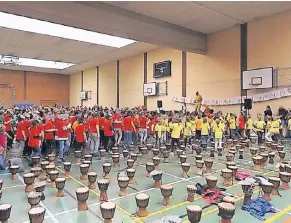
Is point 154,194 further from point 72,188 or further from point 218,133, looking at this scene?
point 218,133

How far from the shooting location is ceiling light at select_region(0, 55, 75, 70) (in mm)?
21791

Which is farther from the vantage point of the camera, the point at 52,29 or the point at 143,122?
the point at 52,29

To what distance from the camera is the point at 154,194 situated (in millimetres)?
5398

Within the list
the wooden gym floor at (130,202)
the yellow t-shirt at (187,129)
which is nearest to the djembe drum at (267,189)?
the wooden gym floor at (130,202)

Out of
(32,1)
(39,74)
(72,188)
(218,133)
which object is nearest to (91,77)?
(39,74)

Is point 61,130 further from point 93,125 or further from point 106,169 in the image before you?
point 106,169

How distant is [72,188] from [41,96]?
2742 cm

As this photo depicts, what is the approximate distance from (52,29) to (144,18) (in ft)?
18.5

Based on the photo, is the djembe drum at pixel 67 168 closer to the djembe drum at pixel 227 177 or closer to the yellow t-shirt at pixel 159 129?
the djembe drum at pixel 227 177

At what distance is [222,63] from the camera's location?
15.9 meters

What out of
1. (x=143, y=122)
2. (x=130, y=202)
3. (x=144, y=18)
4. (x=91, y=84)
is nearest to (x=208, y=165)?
(x=130, y=202)

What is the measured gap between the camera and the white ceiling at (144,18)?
1018cm

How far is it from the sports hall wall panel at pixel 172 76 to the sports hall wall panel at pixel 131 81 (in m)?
1.29

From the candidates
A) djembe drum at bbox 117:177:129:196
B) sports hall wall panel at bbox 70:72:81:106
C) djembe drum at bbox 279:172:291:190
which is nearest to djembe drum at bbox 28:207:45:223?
djembe drum at bbox 117:177:129:196
